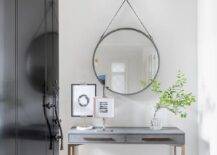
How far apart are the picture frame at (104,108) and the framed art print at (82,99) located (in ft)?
0.66

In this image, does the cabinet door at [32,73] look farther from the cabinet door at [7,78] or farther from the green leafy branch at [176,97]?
the green leafy branch at [176,97]

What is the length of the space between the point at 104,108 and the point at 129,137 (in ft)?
1.34

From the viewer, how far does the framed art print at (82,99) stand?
3.49m

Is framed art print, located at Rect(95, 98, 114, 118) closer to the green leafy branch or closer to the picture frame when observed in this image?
the picture frame

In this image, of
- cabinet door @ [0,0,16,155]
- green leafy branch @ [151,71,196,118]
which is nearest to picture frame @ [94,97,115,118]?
green leafy branch @ [151,71,196,118]

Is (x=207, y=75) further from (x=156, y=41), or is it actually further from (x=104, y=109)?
(x=104, y=109)

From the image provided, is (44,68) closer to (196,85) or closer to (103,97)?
(103,97)

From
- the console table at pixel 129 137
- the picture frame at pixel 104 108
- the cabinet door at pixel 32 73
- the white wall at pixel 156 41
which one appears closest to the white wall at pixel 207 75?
the white wall at pixel 156 41

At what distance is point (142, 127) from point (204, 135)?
0.65 meters

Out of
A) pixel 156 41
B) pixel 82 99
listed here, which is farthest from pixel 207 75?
pixel 82 99

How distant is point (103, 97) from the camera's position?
349 cm

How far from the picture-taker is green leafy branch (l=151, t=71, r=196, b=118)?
3258 millimetres

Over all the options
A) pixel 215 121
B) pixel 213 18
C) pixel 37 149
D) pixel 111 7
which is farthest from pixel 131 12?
pixel 37 149

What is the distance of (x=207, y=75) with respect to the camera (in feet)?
10.4
